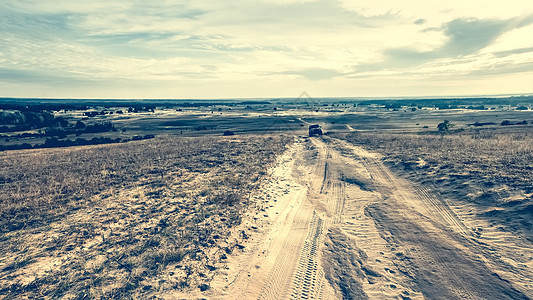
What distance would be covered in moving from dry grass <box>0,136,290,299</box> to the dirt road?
128 cm

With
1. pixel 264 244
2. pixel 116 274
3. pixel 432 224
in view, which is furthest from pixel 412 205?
pixel 116 274

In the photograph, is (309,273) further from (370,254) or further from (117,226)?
(117,226)

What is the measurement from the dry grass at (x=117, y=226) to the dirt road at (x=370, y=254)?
128cm

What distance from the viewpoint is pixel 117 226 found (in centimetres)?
1033

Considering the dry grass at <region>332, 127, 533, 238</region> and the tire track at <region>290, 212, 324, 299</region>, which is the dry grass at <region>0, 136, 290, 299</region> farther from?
the dry grass at <region>332, 127, 533, 238</region>

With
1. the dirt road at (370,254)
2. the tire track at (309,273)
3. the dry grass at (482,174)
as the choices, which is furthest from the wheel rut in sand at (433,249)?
the tire track at (309,273)

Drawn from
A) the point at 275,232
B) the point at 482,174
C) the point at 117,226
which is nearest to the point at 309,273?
the point at 275,232

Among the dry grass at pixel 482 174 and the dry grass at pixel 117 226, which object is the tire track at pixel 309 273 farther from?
the dry grass at pixel 482 174

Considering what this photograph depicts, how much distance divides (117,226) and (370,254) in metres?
9.48

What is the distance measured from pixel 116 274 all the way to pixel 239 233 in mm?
4045

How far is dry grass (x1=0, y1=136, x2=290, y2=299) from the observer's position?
23.1 feet

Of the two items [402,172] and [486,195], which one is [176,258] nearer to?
[486,195]

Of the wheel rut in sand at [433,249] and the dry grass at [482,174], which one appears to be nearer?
the wheel rut in sand at [433,249]

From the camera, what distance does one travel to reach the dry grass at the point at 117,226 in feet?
23.1
